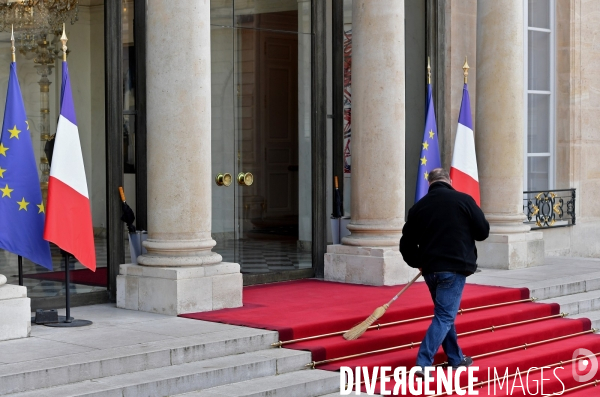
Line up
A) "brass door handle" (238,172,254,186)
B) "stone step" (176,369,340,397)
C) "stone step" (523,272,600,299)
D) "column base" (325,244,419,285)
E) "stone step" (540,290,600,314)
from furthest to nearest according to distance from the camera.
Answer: "brass door handle" (238,172,254,186)
"column base" (325,244,419,285)
"stone step" (523,272,600,299)
"stone step" (540,290,600,314)
"stone step" (176,369,340,397)

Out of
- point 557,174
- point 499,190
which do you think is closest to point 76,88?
point 499,190

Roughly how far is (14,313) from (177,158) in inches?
85.3

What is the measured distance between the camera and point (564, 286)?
11.1m

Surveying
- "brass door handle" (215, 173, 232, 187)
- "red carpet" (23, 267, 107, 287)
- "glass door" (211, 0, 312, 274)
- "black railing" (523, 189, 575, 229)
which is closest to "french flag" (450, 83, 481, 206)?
"glass door" (211, 0, 312, 274)

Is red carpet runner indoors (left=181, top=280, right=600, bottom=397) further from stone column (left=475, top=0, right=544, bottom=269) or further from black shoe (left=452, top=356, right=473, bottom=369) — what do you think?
stone column (left=475, top=0, right=544, bottom=269)

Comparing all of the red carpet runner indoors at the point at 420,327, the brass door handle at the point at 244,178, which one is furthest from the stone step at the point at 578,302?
the brass door handle at the point at 244,178

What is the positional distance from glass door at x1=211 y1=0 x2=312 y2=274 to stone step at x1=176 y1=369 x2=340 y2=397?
369 centimetres

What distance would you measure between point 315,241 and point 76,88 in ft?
11.3

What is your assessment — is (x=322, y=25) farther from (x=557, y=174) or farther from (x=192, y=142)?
(x=557, y=174)

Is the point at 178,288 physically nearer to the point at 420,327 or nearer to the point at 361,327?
the point at 361,327

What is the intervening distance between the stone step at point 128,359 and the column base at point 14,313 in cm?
88

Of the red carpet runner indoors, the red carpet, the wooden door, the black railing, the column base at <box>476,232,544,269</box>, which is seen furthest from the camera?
→ the black railing

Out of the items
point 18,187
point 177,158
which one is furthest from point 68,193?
point 177,158

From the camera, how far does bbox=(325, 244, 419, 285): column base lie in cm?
1092
